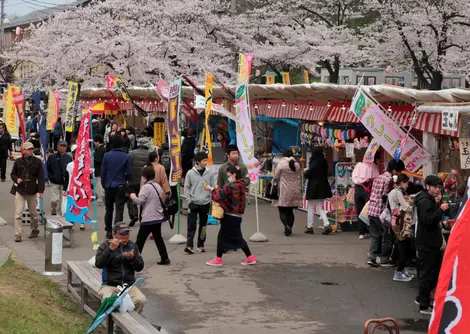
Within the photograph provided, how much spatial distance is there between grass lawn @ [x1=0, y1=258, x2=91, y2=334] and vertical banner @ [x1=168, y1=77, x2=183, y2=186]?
12.0 feet

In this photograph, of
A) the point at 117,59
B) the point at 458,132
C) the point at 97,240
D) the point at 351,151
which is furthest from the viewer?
the point at 117,59

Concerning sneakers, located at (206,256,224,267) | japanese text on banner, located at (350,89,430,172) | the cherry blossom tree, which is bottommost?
sneakers, located at (206,256,224,267)

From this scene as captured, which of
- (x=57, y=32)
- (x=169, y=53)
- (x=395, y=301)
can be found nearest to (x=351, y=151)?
(x=395, y=301)

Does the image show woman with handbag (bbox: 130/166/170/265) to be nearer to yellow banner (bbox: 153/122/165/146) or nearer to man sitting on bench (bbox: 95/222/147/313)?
man sitting on bench (bbox: 95/222/147/313)

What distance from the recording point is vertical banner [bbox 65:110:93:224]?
14.2m

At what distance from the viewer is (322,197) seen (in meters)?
15.8

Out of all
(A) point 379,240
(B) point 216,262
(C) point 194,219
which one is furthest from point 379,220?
(C) point 194,219

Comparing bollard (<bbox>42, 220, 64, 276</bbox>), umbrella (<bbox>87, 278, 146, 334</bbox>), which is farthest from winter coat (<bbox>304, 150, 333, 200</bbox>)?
umbrella (<bbox>87, 278, 146, 334</bbox>)

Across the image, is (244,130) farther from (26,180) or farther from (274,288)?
(274,288)

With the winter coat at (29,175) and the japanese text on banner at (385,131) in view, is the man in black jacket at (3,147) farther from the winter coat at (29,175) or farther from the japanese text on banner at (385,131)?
the japanese text on banner at (385,131)

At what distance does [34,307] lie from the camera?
30.4ft

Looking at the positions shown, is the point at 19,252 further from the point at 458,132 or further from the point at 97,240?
the point at 458,132

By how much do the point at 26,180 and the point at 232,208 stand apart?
4.25 m

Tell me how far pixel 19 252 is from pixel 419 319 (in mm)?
6817
